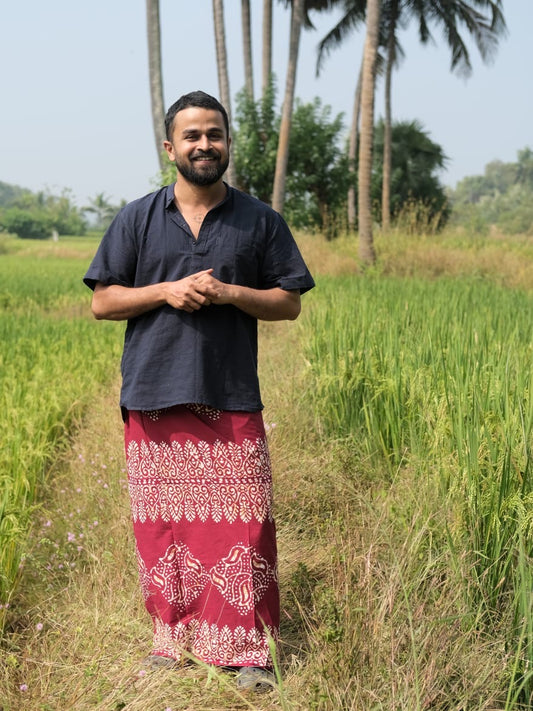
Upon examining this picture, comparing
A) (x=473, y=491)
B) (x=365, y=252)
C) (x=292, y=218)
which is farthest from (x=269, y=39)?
(x=473, y=491)

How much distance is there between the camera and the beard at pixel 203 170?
2369 millimetres

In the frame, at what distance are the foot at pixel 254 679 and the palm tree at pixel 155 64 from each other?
11.9 m

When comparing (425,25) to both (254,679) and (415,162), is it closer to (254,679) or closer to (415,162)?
(415,162)

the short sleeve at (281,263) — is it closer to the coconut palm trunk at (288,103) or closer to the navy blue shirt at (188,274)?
the navy blue shirt at (188,274)

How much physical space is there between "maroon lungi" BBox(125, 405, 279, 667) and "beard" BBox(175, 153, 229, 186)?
2.14 feet

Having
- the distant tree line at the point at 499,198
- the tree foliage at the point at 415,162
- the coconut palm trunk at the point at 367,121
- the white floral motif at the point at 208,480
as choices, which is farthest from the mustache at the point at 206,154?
the tree foliage at the point at 415,162


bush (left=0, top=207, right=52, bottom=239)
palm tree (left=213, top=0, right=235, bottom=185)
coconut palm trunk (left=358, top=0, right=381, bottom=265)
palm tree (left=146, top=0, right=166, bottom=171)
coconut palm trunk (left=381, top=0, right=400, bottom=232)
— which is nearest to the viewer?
coconut palm trunk (left=358, top=0, right=381, bottom=265)

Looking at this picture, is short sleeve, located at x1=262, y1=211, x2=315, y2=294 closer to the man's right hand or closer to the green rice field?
the man's right hand

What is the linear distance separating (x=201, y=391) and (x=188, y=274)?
1.11 ft

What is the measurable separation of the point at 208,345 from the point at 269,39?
19039mm

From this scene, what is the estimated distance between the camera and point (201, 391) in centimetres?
237

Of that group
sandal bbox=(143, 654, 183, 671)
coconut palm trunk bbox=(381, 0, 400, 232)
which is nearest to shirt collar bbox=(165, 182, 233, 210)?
sandal bbox=(143, 654, 183, 671)

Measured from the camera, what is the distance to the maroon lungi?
2398 mm

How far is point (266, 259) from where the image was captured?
250 cm
